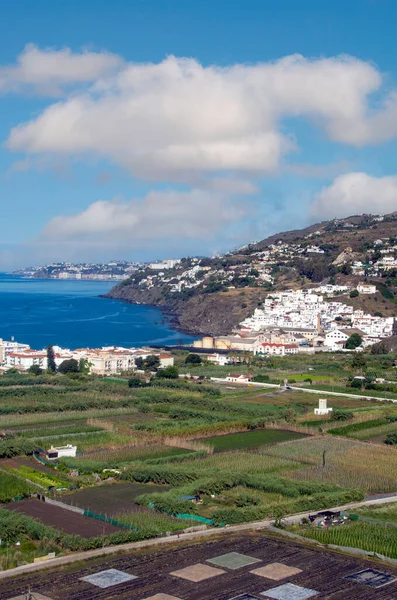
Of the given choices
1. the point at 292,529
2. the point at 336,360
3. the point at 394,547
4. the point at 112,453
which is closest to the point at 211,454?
the point at 112,453

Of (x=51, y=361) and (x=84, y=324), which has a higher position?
(x=84, y=324)

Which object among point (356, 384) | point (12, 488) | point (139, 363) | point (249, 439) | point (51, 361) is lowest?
point (249, 439)

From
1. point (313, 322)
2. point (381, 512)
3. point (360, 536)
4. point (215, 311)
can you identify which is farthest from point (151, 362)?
point (215, 311)

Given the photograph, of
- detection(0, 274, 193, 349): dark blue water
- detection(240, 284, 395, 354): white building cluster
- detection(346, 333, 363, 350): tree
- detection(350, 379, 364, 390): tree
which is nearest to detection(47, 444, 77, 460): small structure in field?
detection(350, 379, 364, 390): tree

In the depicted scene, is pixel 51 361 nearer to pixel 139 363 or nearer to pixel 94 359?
pixel 94 359

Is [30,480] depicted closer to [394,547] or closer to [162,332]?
[394,547]

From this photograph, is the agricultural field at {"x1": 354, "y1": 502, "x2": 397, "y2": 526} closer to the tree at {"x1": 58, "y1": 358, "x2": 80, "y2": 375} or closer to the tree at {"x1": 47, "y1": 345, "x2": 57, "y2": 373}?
the tree at {"x1": 58, "y1": 358, "x2": 80, "y2": 375}
